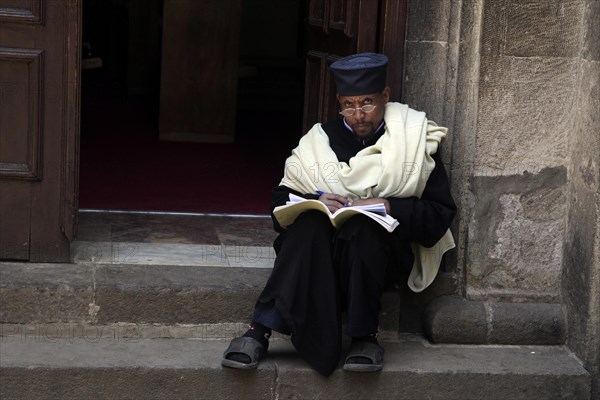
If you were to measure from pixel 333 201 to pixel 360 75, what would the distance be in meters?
0.52

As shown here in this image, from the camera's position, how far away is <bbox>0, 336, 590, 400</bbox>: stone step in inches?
166

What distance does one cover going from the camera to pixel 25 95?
14.8 ft

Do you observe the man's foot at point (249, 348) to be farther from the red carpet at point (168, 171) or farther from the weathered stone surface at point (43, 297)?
the red carpet at point (168, 171)

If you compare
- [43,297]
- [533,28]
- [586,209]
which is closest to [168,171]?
[43,297]

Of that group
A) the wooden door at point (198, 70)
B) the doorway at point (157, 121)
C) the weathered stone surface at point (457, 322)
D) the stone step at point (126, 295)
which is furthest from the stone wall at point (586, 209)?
the wooden door at point (198, 70)

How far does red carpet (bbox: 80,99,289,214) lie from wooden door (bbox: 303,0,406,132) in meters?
0.95

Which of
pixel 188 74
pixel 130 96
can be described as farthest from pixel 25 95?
pixel 130 96

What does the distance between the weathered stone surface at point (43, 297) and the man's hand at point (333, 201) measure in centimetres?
Answer: 105

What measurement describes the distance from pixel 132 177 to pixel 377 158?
2593 mm

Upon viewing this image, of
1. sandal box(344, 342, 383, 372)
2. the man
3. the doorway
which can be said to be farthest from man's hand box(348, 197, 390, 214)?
the doorway

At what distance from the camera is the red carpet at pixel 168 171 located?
599 cm

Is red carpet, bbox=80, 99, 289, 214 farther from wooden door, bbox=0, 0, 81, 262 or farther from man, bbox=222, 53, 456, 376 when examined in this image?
man, bbox=222, 53, 456, 376

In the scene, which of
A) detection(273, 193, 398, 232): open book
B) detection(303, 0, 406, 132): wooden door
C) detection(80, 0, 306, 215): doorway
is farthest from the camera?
detection(80, 0, 306, 215): doorway

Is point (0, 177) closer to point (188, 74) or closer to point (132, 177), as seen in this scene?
point (132, 177)
